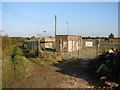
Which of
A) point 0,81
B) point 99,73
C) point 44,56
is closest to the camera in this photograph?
point 0,81

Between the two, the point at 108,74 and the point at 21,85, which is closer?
the point at 21,85

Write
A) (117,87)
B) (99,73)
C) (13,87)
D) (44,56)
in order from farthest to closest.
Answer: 1. (44,56)
2. (99,73)
3. (13,87)
4. (117,87)

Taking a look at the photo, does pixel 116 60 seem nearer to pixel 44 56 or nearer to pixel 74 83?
pixel 74 83

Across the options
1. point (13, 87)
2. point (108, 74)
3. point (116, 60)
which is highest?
point (116, 60)

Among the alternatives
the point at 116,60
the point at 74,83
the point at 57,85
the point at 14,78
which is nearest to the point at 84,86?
the point at 74,83

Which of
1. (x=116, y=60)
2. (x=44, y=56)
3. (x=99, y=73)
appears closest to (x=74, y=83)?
(x=99, y=73)

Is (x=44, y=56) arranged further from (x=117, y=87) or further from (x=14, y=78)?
(x=117, y=87)

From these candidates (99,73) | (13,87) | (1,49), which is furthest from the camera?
(1,49)

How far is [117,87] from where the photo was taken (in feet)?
16.7

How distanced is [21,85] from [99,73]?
4121 millimetres

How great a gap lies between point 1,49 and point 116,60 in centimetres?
1476

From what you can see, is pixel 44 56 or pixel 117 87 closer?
pixel 117 87

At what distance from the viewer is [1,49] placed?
1662 centimetres

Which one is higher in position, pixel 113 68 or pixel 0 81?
pixel 113 68
